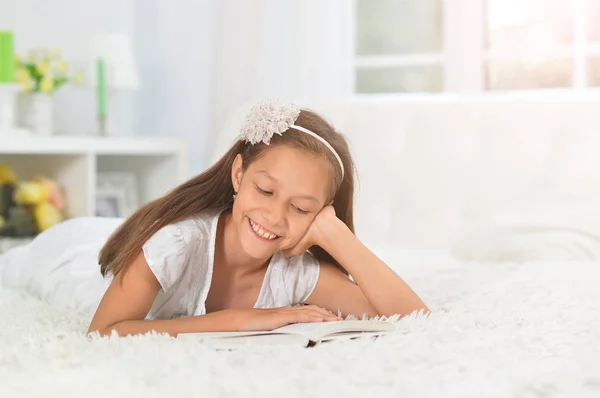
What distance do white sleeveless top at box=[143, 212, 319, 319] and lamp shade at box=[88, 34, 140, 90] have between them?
211 centimetres

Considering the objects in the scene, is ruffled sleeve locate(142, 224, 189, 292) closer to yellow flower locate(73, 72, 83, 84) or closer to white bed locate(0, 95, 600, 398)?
white bed locate(0, 95, 600, 398)

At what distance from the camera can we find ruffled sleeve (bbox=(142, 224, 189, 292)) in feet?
4.70

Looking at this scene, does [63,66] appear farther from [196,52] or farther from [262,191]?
[262,191]

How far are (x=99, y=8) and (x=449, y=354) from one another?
10.3 ft

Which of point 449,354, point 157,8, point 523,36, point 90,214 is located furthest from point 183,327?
point 157,8

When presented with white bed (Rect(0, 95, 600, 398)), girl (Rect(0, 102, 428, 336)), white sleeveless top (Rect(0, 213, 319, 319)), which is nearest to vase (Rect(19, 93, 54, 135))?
white bed (Rect(0, 95, 600, 398))

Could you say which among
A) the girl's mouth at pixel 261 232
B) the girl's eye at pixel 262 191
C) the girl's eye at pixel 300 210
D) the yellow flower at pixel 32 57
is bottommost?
the girl's mouth at pixel 261 232

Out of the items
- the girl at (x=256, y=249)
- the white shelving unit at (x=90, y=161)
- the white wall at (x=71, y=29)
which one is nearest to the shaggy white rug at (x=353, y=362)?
the girl at (x=256, y=249)

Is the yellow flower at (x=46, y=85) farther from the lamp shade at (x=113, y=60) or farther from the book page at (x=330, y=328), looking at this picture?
the book page at (x=330, y=328)

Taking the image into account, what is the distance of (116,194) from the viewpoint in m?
3.70

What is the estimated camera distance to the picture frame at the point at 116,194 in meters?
3.63

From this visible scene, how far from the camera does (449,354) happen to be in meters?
1.14

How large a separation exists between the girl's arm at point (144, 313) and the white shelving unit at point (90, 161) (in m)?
1.84

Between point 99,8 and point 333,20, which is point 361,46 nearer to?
point 333,20
